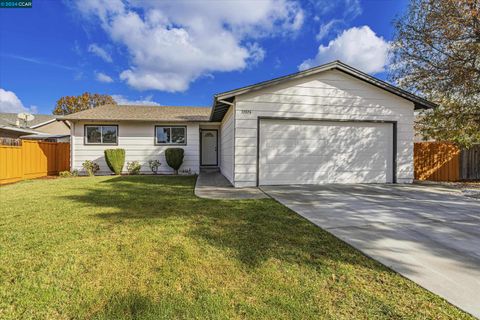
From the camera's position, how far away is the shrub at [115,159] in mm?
11844

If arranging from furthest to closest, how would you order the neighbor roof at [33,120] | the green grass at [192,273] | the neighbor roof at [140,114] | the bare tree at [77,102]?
the bare tree at [77,102] < the neighbor roof at [33,120] < the neighbor roof at [140,114] < the green grass at [192,273]

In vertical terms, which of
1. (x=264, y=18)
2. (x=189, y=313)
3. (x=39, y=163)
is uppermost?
(x=264, y=18)

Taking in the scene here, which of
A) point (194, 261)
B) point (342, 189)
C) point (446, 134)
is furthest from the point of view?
point (446, 134)

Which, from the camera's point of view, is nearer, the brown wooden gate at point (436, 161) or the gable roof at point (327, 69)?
the gable roof at point (327, 69)

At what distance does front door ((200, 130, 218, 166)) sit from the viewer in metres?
14.7

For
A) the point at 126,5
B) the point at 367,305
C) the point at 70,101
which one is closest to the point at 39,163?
the point at 126,5

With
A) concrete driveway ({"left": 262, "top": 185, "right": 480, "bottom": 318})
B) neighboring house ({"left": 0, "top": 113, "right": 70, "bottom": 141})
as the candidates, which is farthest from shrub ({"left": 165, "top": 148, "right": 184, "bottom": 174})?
neighboring house ({"left": 0, "top": 113, "right": 70, "bottom": 141})

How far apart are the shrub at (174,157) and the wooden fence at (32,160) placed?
569 centimetres

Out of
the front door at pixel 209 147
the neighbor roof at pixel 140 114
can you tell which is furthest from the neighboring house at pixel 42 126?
the front door at pixel 209 147

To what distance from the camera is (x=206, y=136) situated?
48.3 feet

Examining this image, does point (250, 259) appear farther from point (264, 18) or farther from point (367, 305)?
point (264, 18)

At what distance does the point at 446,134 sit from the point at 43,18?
55.7 feet

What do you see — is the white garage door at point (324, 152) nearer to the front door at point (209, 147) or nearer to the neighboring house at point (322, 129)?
the neighboring house at point (322, 129)

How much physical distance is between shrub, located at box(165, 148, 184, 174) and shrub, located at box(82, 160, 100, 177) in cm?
347
